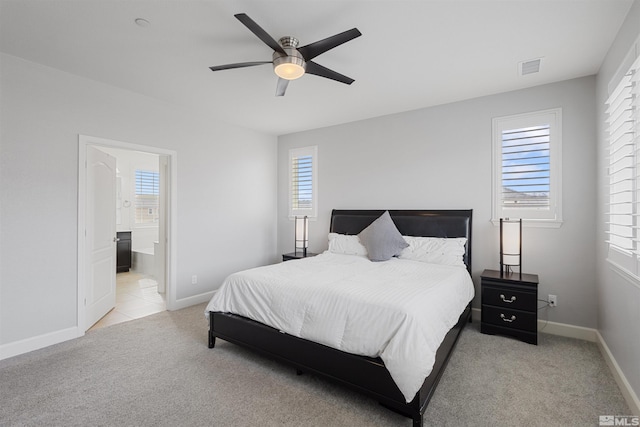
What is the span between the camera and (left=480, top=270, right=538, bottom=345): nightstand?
10.1ft

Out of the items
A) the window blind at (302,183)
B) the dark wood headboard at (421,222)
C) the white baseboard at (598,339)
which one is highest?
the window blind at (302,183)

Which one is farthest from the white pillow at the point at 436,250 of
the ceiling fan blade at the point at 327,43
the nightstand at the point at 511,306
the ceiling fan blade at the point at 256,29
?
the ceiling fan blade at the point at 256,29

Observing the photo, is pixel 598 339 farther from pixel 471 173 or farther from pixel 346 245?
pixel 346 245

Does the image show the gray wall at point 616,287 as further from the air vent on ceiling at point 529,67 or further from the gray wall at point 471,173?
the air vent on ceiling at point 529,67

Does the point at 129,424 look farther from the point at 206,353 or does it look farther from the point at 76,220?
the point at 76,220

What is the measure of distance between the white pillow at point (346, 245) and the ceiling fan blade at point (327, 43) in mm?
2555

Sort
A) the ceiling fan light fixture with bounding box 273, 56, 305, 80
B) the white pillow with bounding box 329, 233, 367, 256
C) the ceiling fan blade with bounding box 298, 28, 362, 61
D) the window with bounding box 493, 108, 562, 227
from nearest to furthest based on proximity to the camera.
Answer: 1. the ceiling fan blade with bounding box 298, 28, 362, 61
2. the ceiling fan light fixture with bounding box 273, 56, 305, 80
3. the window with bounding box 493, 108, 562, 227
4. the white pillow with bounding box 329, 233, 367, 256

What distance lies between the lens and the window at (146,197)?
7051 millimetres

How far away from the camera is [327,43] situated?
7.00 feet

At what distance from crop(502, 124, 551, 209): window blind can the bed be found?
55 cm

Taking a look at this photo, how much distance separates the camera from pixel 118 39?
2525 millimetres

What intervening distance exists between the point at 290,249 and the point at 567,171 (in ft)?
13.9

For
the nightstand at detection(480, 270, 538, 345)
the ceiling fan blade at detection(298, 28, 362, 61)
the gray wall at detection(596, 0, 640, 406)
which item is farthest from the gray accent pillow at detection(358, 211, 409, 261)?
the ceiling fan blade at detection(298, 28, 362, 61)

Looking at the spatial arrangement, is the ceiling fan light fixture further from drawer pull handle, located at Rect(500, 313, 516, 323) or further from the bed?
drawer pull handle, located at Rect(500, 313, 516, 323)
